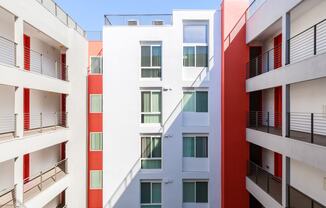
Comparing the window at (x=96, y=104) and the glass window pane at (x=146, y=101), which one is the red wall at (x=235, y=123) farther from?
the window at (x=96, y=104)

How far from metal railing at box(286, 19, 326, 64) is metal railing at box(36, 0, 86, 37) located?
10.4 metres

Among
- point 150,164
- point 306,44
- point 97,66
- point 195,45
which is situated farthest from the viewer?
point 97,66

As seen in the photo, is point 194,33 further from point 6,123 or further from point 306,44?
point 6,123

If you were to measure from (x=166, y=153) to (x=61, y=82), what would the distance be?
6530 millimetres

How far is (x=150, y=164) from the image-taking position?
1338 cm

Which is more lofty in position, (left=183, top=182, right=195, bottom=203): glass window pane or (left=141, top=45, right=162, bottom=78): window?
(left=141, top=45, right=162, bottom=78): window

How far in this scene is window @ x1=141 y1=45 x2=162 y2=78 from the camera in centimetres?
1353

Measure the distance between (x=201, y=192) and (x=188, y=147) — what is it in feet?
8.40

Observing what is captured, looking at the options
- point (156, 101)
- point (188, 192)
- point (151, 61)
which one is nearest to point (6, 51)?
point (151, 61)

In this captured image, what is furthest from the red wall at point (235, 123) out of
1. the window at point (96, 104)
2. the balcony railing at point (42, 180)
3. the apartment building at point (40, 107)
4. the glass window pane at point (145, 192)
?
the balcony railing at point (42, 180)

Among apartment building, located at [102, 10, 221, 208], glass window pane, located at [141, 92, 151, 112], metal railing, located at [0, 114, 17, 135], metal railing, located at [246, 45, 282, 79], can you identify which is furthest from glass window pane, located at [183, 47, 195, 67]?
metal railing, located at [0, 114, 17, 135]

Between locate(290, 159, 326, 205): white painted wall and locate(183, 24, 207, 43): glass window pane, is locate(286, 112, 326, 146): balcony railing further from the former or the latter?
locate(183, 24, 207, 43): glass window pane

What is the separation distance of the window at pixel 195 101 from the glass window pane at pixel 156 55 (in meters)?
2.26

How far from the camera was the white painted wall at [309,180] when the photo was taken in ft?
27.0
